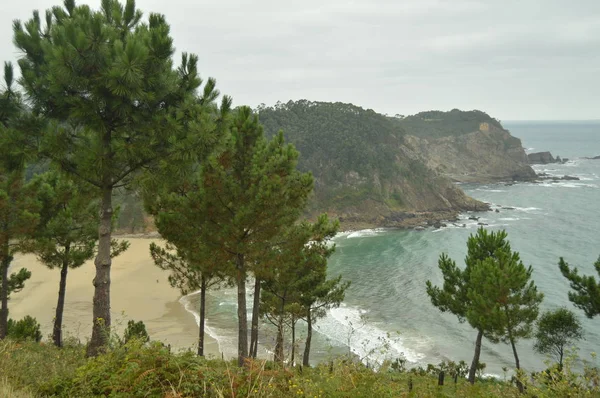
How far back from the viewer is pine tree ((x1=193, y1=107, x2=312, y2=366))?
1145 centimetres

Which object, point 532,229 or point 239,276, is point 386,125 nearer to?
point 532,229

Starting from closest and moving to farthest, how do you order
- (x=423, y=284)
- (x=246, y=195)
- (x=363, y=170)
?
(x=246, y=195)
(x=423, y=284)
(x=363, y=170)

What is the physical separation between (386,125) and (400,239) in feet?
136

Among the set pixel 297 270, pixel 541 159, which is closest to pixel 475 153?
pixel 541 159

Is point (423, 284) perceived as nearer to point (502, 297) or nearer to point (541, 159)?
point (502, 297)

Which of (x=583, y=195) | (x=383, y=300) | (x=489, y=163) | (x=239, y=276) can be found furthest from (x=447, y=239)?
(x=489, y=163)

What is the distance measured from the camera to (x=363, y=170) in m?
79.1

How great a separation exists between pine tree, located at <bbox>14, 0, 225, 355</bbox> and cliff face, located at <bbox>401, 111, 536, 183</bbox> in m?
105

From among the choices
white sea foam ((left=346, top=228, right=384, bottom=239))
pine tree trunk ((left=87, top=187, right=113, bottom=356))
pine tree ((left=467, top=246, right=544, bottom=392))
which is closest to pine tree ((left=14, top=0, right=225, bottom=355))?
pine tree trunk ((left=87, top=187, right=113, bottom=356))

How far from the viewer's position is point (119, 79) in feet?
27.0

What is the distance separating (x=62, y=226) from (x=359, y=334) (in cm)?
2117

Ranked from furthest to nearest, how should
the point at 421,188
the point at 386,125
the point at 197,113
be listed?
the point at 386,125
the point at 421,188
the point at 197,113

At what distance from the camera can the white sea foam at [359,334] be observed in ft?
86.2

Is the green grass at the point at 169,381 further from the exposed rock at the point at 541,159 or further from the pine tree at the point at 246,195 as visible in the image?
the exposed rock at the point at 541,159
